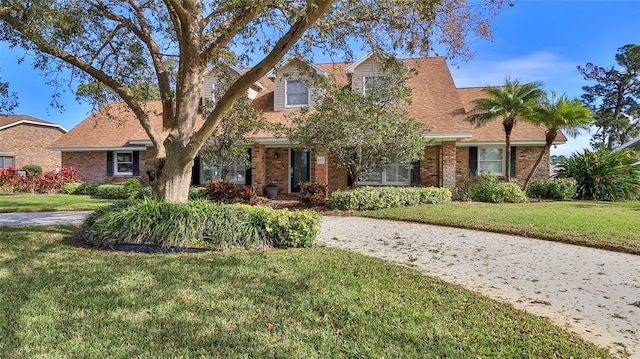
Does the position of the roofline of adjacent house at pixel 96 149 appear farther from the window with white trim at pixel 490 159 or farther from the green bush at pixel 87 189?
the window with white trim at pixel 490 159

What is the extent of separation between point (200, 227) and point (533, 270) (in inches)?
212

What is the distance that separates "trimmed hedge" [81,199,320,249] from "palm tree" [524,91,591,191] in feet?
40.4

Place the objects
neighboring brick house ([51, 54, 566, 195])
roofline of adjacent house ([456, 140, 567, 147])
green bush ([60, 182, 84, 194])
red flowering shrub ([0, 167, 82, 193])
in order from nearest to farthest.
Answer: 1. neighboring brick house ([51, 54, 566, 195])
2. roofline of adjacent house ([456, 140, 567, 147])
3. green bush ([60, 182, 84, 194])
4. red flowering shrub ([0, 167, 82, 193])

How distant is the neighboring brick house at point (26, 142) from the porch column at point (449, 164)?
2848 cm

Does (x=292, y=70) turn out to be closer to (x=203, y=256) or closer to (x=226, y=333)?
(x=203, y=256)

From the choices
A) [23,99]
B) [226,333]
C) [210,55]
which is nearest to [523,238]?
[226,333]

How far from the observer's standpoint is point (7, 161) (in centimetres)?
2866

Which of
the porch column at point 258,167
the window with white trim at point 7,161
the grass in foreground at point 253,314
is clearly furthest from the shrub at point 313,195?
the window with white trim at point 7,161

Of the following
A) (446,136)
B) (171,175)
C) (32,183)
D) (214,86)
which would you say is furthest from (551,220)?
(32,183)

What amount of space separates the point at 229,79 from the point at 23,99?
4962 millimetres

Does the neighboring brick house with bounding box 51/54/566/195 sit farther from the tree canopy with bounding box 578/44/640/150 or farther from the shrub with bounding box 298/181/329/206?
the tree canopy with bounding box 578/44/640/150

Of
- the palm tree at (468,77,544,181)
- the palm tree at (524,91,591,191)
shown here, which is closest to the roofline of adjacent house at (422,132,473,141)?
the palm tree at (468,77,544,181)

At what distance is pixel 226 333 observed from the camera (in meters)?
3.29

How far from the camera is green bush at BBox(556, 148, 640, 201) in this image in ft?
49.2
